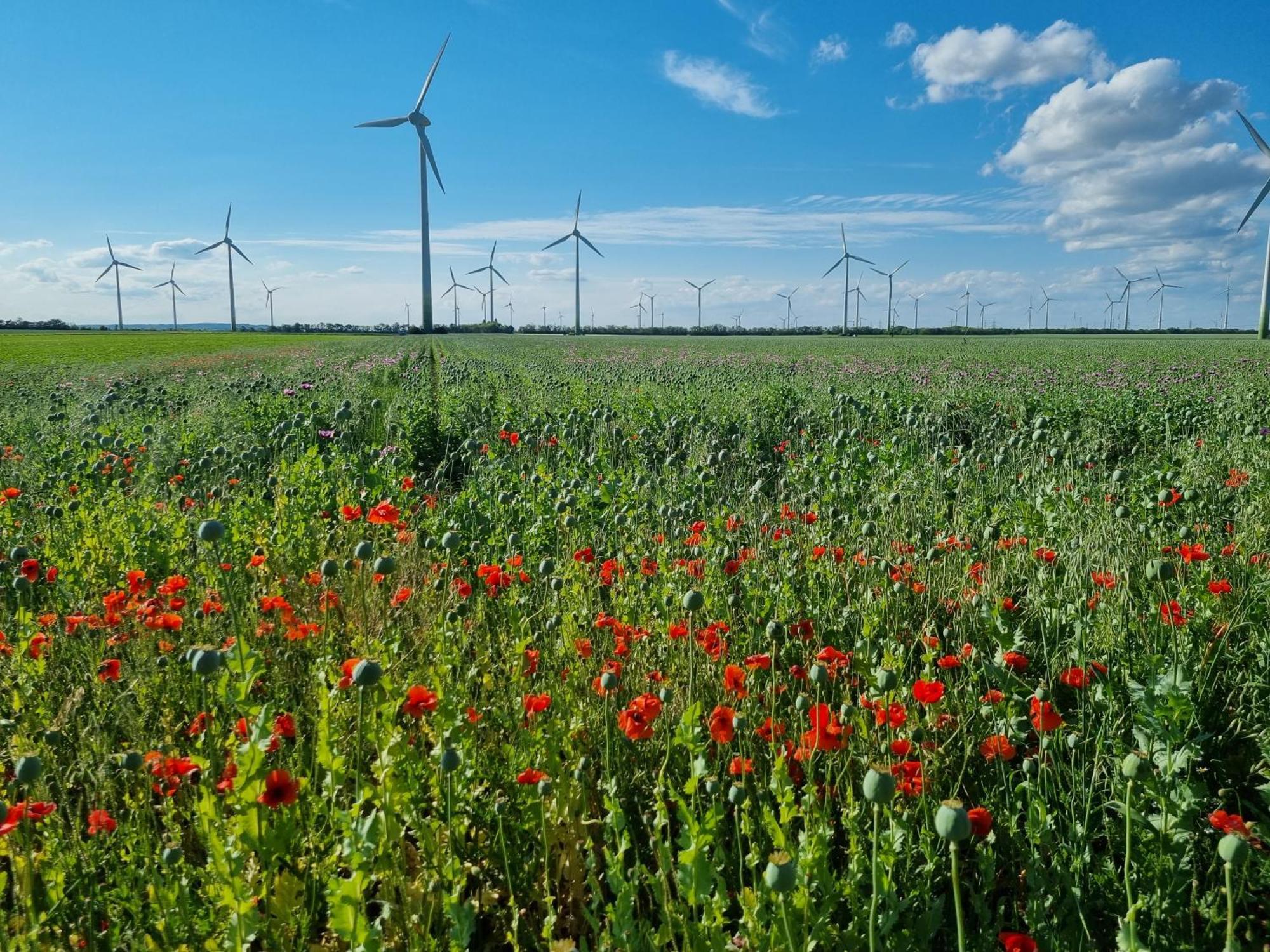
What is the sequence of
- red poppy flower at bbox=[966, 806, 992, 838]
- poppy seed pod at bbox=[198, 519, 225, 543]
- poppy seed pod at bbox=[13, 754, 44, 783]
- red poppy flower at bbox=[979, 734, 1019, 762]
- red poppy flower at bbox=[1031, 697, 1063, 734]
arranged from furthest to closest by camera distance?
poppy seed pod at bbox=[198, 519, 225, 543] < red poppy flower at bbox=[979, 734, 1019, 762] < red poppy flower at bbox=[1031, 697, 1063, 734] < red poppy flower at bbox=[966, 806, 992, 838] < poppy seed pod at bbox=[13, 754, 44, 783]

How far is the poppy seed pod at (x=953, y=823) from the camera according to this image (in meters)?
1.34

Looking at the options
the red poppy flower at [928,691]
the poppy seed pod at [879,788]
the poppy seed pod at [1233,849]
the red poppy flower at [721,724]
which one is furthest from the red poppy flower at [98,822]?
the poppy seed pod at [1233,849]

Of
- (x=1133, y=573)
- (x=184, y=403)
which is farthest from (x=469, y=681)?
(x=184, y=403)

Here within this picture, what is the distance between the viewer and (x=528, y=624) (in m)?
3.67

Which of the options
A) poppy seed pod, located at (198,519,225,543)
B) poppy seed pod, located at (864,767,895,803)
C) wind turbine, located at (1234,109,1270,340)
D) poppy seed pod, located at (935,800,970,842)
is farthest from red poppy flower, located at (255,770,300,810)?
wind turbine, located at (1234,109,1270,340)

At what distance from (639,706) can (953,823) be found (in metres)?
0.91

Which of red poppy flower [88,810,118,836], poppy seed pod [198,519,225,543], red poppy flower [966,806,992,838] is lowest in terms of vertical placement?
red poppy flower [88,810,118,836]

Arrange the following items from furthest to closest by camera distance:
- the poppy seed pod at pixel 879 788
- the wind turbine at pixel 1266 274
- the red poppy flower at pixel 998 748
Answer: the wind turbine at pixel 1266 274, the red poppy flower at pixel 998 748, the poppy seed pod at pixel 879 788

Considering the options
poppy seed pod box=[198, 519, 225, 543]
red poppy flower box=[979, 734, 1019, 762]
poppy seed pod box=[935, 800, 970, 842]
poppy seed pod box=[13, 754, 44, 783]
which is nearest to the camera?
poppy seed pod box=[935, 800, 970, 842]

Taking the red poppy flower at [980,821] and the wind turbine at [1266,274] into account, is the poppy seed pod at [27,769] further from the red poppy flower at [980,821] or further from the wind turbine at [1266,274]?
the wind turbine at [1266,274]

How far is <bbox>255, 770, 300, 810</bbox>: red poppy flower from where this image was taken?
1891 mm

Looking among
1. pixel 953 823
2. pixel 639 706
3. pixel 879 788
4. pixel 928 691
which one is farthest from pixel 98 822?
pixel 928 691

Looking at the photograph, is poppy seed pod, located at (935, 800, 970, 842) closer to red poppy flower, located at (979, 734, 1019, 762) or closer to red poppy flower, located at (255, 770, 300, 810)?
red poppy flower, located at (979, 734, 1019, 762)

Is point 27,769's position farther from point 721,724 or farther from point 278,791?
point 721,724
